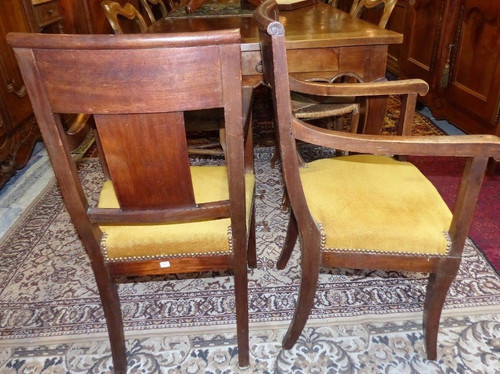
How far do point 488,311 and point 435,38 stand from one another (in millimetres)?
2048

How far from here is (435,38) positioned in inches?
109

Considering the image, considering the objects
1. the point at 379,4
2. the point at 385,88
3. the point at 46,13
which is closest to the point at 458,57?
the point at 379,4

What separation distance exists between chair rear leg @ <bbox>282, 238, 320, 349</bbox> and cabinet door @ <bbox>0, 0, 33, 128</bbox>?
6.43 feet

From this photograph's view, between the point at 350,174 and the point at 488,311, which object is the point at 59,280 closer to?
the point at 350,174

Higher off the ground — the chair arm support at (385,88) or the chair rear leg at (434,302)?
the chair arm support at (385,88)

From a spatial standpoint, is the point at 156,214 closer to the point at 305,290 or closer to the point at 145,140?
the point at 145,140

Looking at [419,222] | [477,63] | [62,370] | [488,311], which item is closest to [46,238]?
[62,370]

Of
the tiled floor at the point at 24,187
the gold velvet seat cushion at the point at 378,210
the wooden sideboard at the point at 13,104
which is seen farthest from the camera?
the wooden sideboard at the point at 13,104

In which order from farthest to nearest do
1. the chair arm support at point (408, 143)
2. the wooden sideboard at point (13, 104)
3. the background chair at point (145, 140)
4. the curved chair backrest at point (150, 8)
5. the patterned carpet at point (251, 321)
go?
1. the curved chair backrest at point (150, 8)
2. the wooden sideboard at point (13, 104)
3. the patterned carpet at point (251, 321)
4. the chair arm support at point (408, 143)
5. the background chair at point (145, 140)

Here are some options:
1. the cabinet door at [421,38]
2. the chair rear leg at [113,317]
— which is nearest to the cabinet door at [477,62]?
the cabinet door at [421,38]

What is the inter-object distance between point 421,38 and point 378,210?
7.98ft

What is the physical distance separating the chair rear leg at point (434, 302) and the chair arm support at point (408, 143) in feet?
1.09

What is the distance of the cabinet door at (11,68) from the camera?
2213 mm

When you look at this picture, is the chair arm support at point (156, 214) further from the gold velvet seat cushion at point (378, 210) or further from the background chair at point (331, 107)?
the background chair at point (331, 107)
